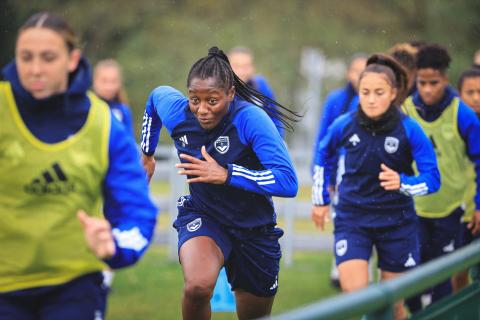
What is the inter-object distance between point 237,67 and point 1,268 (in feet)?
27.0

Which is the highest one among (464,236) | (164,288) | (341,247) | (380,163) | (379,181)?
(380,163)

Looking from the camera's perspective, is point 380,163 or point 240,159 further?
point 380,163

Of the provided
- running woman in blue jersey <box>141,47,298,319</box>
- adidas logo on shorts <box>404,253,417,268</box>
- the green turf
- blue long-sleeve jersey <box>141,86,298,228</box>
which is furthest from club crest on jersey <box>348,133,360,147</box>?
the green turf

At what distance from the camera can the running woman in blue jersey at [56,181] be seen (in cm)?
480

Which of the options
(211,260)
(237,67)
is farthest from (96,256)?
(237,67)

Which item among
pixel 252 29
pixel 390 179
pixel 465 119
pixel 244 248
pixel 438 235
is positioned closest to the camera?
pixel 244 248

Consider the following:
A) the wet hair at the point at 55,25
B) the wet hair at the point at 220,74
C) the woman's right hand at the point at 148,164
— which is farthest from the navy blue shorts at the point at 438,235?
the wet hair at the point at 55,25

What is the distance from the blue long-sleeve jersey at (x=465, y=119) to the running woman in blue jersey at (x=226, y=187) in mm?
2761

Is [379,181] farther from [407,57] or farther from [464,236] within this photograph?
[464,236]

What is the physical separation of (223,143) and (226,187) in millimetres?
299

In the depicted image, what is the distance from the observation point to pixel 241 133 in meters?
6.89

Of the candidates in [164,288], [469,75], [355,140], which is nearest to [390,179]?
[355,140]

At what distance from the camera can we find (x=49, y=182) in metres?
4.80

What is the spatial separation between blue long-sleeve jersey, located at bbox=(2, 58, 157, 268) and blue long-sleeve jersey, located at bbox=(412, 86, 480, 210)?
4961 mm
